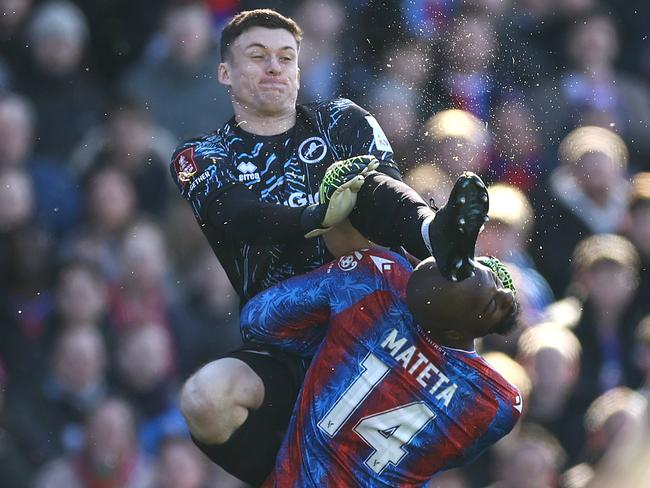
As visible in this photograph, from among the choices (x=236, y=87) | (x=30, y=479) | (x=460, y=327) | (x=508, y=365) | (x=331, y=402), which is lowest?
(x=30, y=479)

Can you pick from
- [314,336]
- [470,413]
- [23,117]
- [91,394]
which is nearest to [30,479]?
[91,394]

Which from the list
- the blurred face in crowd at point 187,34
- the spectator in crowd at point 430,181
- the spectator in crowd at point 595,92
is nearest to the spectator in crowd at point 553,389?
the spectator in crowd at point 430,181

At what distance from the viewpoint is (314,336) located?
593 centimetres

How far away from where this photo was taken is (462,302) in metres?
5.25

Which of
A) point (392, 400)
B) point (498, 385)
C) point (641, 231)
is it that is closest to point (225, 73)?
point (392, 400)

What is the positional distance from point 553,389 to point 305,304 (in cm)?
288

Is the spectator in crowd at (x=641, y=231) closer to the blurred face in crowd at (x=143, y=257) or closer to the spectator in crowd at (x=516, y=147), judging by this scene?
the spectator in crowd at (x=516, y=147)

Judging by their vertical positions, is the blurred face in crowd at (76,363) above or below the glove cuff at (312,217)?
below

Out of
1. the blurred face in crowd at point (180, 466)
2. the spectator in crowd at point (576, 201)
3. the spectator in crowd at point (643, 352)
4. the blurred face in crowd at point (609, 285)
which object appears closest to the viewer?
the blurred face in crowd at point (180, 466)

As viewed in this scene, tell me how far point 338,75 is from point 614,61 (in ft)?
6.24

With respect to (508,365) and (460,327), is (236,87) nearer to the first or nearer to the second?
(460,327)

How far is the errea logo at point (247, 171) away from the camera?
5.99 meters

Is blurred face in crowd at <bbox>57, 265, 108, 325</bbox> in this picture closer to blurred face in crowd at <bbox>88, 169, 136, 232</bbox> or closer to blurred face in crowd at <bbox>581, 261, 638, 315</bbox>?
blurred face in crowd at <bbox>88, 169, 136, 232</bbox>

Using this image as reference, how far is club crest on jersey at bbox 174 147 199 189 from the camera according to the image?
6023 millimetres
